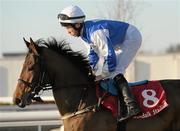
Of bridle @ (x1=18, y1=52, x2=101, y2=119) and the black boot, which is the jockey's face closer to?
bridle @ (x1=18, y1=52, x2=101, y2=119)

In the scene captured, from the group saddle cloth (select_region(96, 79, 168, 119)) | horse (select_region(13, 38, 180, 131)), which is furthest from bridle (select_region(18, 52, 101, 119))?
saddle cloth (select_region(96, 79, 168, 119))

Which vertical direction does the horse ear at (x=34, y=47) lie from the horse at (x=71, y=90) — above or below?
above

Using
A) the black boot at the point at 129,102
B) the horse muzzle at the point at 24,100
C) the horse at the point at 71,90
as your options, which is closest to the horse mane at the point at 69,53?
the horse at the point at 71,90

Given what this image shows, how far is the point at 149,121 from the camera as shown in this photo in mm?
5090

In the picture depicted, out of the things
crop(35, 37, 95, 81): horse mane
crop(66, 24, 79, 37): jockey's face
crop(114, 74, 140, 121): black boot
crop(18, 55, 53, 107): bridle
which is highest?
crop(66, 24, 79, 37): jockey's face

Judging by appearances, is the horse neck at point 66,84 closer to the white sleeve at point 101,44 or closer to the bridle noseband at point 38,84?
the bridle noseband at point 38,84

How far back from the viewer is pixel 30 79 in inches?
193

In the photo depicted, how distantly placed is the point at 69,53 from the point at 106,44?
1.65 ft

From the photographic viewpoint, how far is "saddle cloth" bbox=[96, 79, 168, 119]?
4.98m

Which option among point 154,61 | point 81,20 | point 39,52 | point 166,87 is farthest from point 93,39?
point 154,61

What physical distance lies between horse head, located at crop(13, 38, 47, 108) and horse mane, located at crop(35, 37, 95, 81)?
0.20m

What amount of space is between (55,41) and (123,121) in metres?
1.06

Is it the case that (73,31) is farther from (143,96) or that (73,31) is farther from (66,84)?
(143,96)

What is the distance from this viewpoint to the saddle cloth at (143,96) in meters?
4.98
